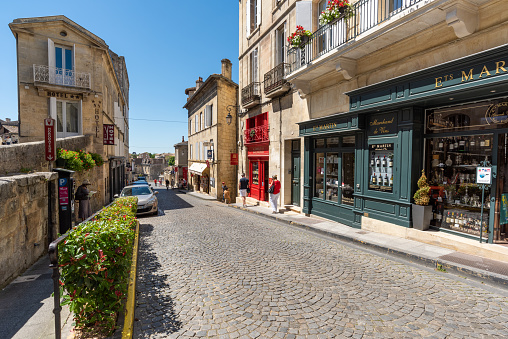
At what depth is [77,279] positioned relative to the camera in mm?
2744

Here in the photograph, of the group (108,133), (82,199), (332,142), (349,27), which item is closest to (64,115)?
(108,133)

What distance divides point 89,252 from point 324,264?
4.18 meters

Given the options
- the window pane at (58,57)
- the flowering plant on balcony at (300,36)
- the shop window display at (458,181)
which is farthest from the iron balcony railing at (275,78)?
the window pane at (58,57)

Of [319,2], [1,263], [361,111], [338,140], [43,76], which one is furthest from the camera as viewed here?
[43,76]

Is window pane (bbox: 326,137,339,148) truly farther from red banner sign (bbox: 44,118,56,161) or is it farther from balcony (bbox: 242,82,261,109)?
red banner sign (bbox: 44,118,56,161)

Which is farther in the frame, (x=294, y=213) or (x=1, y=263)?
(x=294, y=213)

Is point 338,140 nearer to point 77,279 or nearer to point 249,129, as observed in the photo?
point 249,129

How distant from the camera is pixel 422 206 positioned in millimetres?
6371

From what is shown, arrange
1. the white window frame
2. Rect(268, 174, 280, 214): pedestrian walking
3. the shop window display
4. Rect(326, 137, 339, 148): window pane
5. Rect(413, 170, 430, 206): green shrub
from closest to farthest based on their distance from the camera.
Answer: the shop window display < Rect(413, 170, 430, 206): green shrub < Rect(326, 137, 339, 148): window pane < Rect(268, 174, 280, 214): pedestrian walking < the white window frame

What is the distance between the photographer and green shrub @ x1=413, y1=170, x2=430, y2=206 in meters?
6.27

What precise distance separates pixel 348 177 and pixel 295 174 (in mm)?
3246

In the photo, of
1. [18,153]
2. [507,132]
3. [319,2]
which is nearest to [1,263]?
[18,153]

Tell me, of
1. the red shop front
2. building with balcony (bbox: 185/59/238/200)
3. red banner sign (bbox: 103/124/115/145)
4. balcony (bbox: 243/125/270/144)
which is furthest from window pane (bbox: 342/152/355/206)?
red banner sign (bbox: 103/124/115/145)

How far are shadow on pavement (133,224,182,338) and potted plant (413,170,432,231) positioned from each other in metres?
6.01
